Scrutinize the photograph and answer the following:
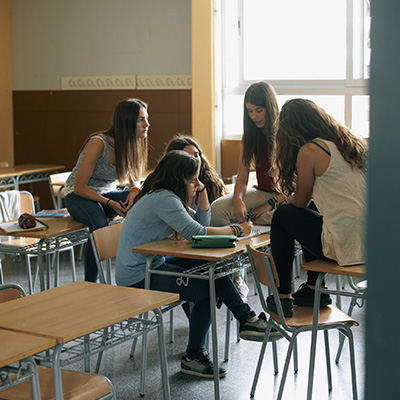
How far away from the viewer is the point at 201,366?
10.8ft

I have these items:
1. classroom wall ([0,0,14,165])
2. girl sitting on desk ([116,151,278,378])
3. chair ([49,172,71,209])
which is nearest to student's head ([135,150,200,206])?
girl sitting on desk ([116,151,278,378])

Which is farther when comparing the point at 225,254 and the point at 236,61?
the point at 236,61

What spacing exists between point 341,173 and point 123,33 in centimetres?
509

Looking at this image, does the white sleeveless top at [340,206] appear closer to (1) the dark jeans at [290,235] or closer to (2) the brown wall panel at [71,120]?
(1) the dark jeans at [290,235]

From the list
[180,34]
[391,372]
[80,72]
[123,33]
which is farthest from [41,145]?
[391,372]

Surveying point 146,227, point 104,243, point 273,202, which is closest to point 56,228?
point 104,243

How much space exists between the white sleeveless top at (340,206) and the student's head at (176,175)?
28.5 inches

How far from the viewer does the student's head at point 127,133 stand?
4188mm

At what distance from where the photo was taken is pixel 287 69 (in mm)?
6379

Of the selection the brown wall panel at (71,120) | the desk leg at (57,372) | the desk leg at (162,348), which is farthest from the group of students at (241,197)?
the brown wall panel at (71,120)

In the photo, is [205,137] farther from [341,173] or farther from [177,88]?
[341,173]

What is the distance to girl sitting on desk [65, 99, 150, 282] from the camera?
164 inches

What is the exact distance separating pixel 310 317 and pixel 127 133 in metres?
1.96

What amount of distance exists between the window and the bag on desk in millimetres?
3054
